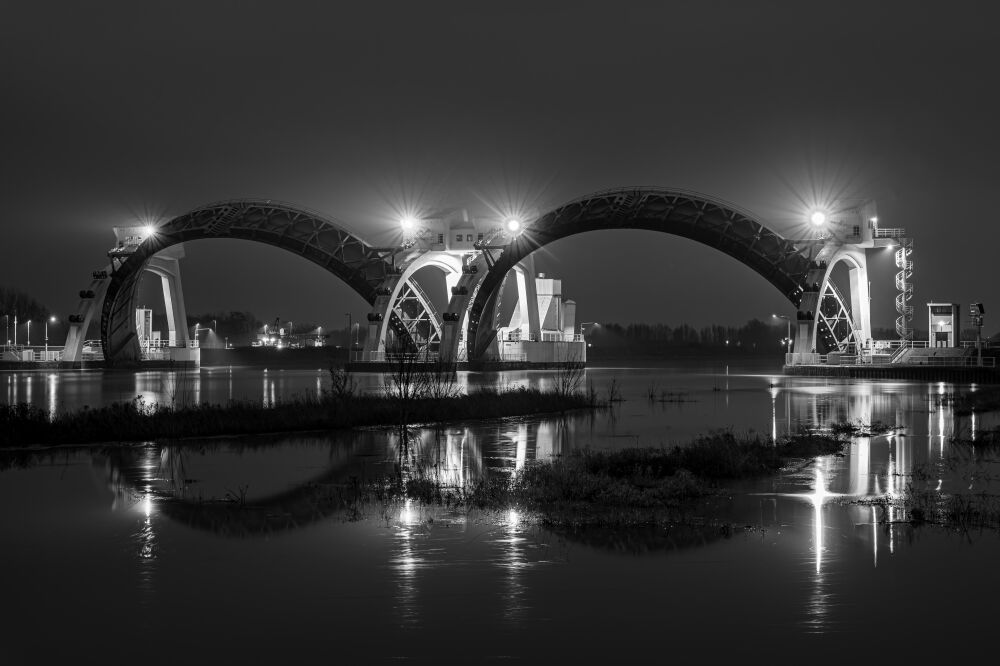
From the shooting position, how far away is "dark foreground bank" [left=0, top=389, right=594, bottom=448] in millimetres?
26016

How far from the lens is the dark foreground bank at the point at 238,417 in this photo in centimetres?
2602

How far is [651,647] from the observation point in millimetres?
9297

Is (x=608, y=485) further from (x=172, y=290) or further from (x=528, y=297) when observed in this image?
(x=172, y=290)

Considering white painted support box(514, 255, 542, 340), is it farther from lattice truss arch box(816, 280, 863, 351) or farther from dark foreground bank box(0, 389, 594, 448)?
dark foreground bank box(0, 389, 594, 448)

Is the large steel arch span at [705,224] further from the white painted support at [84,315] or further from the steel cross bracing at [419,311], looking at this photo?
the white painted support at [84,315]

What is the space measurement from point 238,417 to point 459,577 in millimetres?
19641

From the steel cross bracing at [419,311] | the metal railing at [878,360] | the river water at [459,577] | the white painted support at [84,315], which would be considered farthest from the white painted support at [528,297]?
the river water at [459,577]

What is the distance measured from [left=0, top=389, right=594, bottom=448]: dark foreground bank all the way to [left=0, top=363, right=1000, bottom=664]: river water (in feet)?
19.9

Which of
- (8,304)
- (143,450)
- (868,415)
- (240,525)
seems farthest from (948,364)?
(8,304)

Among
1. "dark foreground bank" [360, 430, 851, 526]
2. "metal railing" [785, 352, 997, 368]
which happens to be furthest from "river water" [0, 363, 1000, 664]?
"metal railing" [785, 352, 997, 368]

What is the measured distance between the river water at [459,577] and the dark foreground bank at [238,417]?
606cm

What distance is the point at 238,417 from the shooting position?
29797mm

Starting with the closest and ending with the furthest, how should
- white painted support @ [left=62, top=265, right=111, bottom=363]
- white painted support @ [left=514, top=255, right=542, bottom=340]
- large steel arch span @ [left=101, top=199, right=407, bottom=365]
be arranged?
large steel arch span @ [left=101, top=199, right=407, bottom=365] < white painted support @ [left=62, top=265, right=111, bottom=363] < white painted support @ [left=514, top=255, right=542, bottom=340]

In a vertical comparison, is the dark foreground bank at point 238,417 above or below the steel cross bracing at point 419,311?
below
